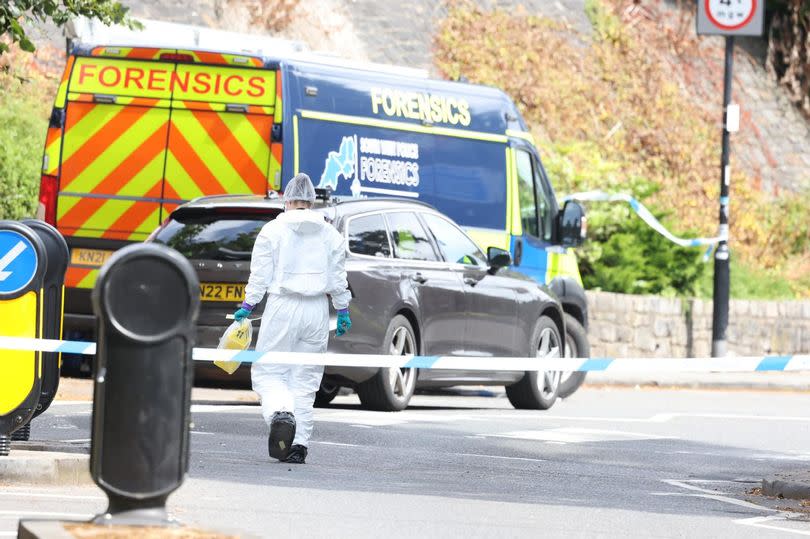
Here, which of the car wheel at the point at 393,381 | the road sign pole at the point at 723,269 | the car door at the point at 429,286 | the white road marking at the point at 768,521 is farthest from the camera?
the road sign pole at the point at 723,269

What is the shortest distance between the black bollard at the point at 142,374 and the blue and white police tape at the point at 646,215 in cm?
1700

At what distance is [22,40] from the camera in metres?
13.4

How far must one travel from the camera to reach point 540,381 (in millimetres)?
16391

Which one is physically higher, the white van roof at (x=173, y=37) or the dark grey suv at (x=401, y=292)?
the white van roof at (x=173, y=37)

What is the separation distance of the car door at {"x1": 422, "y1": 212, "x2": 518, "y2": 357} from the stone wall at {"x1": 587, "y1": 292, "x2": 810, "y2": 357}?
745 centimetres

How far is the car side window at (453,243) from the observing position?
1552 centimetres

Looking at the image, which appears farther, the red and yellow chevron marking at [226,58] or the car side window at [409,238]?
the red and yellow chevron marking at [226,58]

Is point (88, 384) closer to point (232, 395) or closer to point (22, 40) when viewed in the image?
point (232, 395)

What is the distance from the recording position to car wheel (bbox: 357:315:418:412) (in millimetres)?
14438

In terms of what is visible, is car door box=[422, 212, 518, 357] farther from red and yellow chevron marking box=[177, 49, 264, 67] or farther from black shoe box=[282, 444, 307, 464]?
black shoe box=[282, 444, 307, 464]

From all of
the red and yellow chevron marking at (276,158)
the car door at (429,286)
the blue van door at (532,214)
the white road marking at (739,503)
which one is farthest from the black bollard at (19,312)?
the blue van door at (532,214)

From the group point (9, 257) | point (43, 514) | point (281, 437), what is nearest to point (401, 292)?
point (281, 437)

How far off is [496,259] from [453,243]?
15.5 inches

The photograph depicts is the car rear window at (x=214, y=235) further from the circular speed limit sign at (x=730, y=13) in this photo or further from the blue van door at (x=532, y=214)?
the circular speed limit sign at (x=730, y=13)
